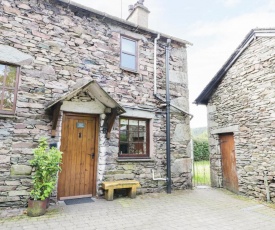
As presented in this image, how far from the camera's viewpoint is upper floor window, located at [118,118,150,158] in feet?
20.1

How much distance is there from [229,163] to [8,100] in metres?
6.89

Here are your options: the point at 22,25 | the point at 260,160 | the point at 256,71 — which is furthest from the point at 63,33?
the point at 260,160

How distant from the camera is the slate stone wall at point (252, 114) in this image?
5.78 metres

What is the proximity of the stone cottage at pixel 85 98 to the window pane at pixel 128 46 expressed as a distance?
32 millimetres

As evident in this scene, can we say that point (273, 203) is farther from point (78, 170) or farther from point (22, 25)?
point (22, 25)

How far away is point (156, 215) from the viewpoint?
425cm

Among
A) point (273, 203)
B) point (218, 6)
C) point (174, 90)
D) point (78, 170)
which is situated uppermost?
point (218, 6)

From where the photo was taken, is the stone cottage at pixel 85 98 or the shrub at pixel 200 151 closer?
the stone cottage at pixel 85 98

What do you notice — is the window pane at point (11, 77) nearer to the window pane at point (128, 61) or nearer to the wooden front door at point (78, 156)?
the wooden front door at point (78, 156)

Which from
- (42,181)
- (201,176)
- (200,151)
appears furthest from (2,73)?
(200,151)

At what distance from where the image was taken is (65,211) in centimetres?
434

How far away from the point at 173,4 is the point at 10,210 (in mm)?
7682

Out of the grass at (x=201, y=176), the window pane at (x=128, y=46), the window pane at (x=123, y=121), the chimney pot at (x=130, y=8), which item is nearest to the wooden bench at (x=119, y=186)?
the window pane at (x=123, y=121)

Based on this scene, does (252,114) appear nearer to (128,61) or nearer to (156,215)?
(128,61)
